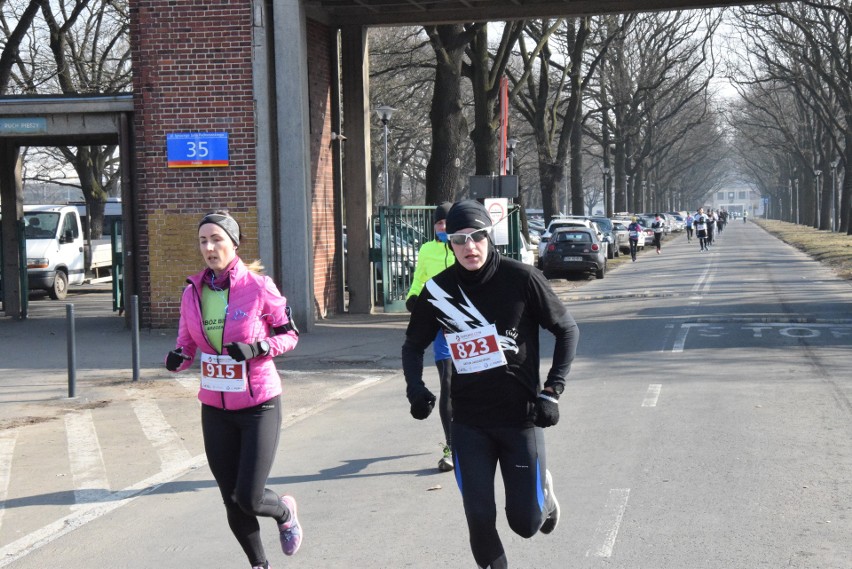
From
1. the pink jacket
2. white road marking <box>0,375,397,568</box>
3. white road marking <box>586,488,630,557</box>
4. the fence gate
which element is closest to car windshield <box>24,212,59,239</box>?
the fence gate

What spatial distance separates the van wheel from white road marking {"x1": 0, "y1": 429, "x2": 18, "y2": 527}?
18.5 metres

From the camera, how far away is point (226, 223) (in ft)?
17.1

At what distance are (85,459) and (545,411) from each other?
5.28 m

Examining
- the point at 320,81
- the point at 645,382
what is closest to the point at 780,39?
the point at 320,81

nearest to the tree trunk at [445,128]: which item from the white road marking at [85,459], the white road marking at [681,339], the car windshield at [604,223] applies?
the white road marking at [681,339]

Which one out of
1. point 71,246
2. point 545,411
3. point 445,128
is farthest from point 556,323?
point 71,246

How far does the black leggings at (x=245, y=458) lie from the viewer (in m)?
5.07

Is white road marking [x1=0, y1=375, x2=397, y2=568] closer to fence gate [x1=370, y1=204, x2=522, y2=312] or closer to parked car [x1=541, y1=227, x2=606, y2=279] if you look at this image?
fence gate [x1=370, y1=204, x2=522, y2=312]

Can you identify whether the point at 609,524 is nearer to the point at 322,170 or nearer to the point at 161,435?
the point at 161,435

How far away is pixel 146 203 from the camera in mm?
17719

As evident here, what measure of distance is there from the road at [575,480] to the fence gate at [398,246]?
7829mm

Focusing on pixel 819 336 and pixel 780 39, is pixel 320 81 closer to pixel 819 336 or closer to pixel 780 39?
pixel 819 336

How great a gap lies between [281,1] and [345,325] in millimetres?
5564

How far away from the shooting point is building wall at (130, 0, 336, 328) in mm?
17391
